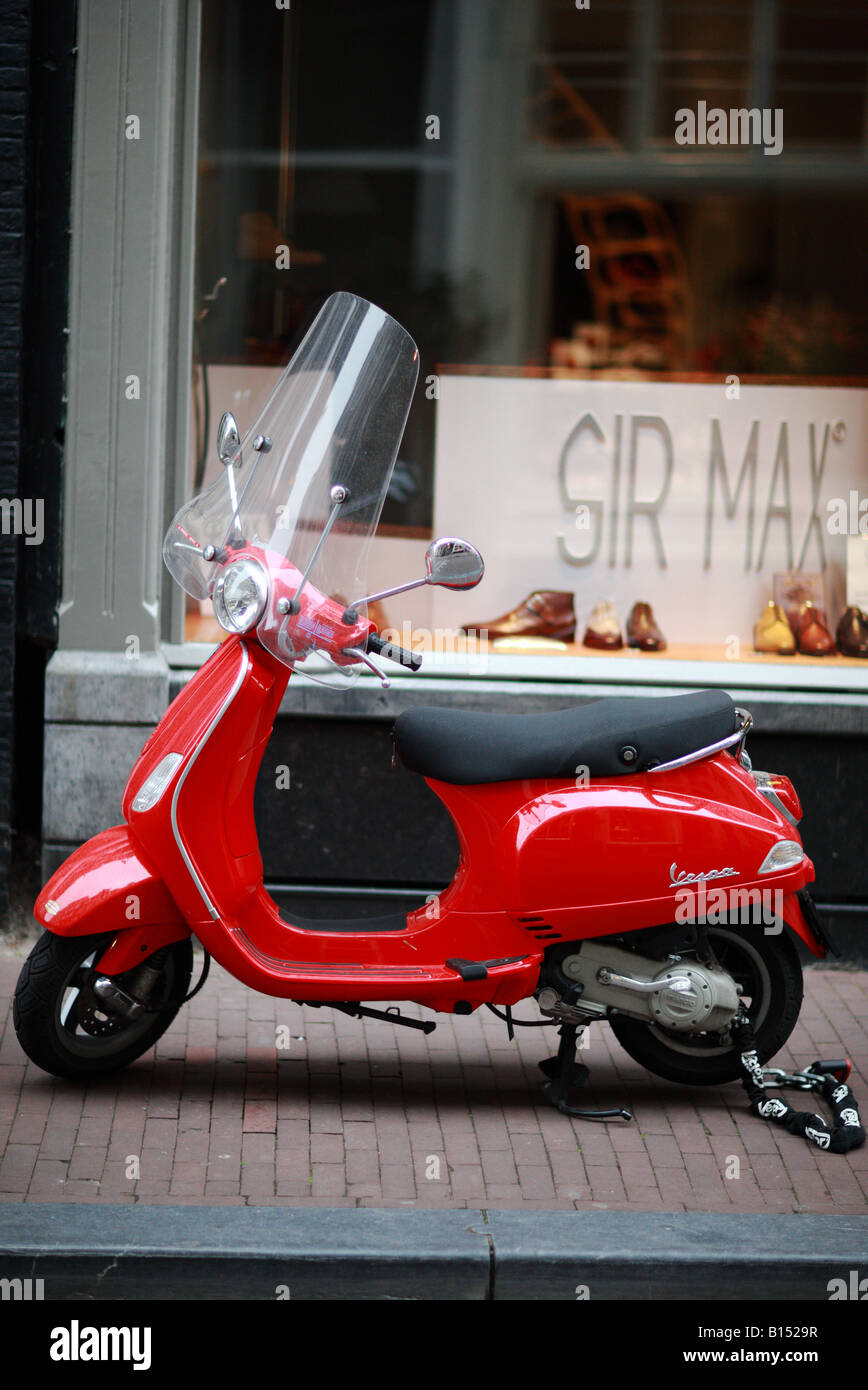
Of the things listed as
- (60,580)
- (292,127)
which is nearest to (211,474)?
(60,580)

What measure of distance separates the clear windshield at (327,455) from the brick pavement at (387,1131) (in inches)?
53.7

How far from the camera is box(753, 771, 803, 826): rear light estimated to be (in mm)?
4680

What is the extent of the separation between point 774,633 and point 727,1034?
2.46 metres

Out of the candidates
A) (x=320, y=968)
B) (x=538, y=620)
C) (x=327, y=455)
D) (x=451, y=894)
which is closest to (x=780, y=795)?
(x=451, y=894)

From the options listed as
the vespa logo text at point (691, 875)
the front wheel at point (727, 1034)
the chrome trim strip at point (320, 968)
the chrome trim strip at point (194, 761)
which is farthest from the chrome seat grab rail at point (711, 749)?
the chrome trim strip at point (194, 761)

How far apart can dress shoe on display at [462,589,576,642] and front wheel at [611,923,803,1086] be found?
2312 millimetres

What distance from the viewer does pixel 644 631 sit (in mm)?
6797

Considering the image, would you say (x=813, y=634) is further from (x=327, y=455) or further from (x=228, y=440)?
(x=228, y=440)

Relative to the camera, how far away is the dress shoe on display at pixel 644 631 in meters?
6.75

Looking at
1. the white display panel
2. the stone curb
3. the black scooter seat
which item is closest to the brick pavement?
the stone curb

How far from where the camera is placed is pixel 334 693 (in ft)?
20.2

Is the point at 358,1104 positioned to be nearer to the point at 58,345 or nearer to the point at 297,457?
the point at 297,457

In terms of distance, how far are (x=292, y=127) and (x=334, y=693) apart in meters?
2.48

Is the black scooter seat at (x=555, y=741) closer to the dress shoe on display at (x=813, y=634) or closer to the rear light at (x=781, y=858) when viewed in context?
the rear light at (x=781, y=858)
